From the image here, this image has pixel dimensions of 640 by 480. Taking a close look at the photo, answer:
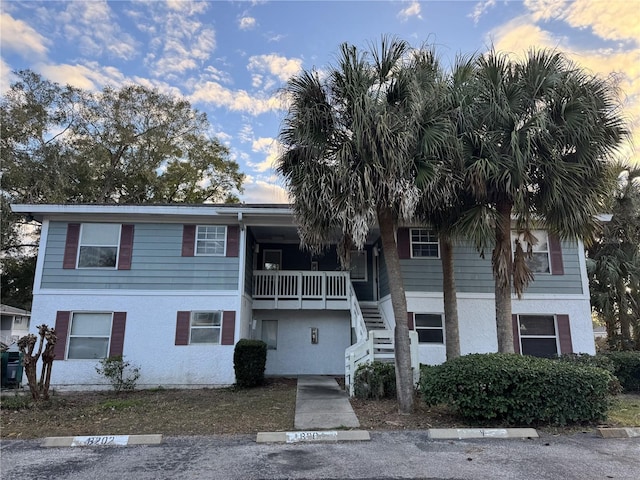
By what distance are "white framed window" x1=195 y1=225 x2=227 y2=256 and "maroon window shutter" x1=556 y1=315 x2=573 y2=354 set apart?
411 inches

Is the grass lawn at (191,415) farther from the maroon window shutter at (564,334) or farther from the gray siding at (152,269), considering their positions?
the gray siding at (152,269)

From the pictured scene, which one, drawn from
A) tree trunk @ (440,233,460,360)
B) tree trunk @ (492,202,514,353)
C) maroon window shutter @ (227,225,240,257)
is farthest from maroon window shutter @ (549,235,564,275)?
maroon window shutter @ (227,225,240,257)

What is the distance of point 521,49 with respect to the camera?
8703 mm

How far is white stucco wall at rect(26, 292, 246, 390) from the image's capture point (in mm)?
A: 11562

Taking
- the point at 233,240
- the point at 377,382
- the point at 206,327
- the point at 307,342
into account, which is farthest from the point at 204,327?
the point at 377,382

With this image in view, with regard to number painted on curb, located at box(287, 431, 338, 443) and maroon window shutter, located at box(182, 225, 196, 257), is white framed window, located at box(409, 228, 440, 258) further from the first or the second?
number painted on curb, located at box(287, 431, 338, 443)

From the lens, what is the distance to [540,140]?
8383 millimetres

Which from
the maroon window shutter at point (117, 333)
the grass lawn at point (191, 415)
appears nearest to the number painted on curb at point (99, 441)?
the grass lawn at point (191, 415)

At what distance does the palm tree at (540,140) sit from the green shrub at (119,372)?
9.72m

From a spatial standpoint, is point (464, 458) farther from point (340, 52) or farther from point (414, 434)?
point (340, 52)

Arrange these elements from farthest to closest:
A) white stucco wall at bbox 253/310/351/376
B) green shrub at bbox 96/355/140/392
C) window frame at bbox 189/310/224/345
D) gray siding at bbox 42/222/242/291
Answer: white stucco wall at bbox 253/310/351/376
gray siding at bbox 42/222/242/291
window frame at bbox 189/310/224/345
green shrub at bbox 96/355/140/392

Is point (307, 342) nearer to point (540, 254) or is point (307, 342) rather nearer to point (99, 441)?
point (540, 254)

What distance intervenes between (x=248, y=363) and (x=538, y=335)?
8696 mm

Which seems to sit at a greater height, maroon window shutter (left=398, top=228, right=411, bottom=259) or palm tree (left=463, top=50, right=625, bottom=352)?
palm tree (left=463, top=50, right=625, bottom=352)
